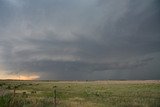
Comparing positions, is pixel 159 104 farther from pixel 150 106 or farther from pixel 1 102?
pixel 1 102

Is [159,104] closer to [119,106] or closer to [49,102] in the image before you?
[119,106]

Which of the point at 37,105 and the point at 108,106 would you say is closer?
the point at 37,105

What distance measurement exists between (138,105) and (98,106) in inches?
149

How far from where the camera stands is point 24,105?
2256cm

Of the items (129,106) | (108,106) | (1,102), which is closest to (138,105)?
(129,106)

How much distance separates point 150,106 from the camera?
72.1 ft

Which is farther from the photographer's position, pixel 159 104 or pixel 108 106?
pixel 108 106

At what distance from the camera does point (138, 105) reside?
914 inches

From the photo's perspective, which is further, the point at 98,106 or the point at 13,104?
the point at 98,106

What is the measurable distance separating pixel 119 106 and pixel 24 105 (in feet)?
28.4

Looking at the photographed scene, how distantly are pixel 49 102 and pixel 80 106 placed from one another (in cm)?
318

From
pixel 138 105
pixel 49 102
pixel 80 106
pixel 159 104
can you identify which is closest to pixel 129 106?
pixel 138 105

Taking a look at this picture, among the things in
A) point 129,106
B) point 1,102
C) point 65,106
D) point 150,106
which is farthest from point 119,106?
point 1,102

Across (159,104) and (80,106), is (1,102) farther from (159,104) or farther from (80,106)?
(159,104)
